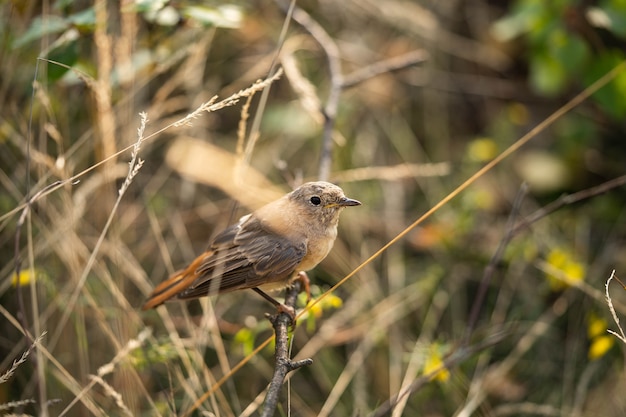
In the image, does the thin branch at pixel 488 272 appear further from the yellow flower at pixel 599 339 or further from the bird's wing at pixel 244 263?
the bird's wing at pixel 244 263

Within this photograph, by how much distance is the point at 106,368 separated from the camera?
242cm

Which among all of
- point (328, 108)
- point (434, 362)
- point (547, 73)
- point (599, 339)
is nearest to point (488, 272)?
point (434, 362)

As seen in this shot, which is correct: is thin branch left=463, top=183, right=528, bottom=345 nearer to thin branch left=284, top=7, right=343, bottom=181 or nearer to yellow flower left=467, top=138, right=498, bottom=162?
thin branch left=284, top=7, right=343, bottom=181

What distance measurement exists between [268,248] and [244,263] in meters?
0.12

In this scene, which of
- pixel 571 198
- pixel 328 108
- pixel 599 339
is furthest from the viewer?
pixel 328 108

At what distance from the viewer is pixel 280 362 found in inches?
85.0

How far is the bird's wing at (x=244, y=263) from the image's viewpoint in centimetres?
285

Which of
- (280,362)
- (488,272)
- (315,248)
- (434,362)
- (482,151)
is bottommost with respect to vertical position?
Answer: (434,362)

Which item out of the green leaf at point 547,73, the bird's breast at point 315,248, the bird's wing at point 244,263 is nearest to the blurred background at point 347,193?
the green leaf at point 547,73

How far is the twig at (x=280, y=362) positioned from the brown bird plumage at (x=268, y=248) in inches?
7.5

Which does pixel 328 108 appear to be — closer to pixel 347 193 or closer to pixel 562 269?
pixel 347 193

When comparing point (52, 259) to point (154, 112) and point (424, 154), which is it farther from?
point (424, 154)

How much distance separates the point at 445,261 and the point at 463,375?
103 cm

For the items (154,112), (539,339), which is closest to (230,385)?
(154,112)
